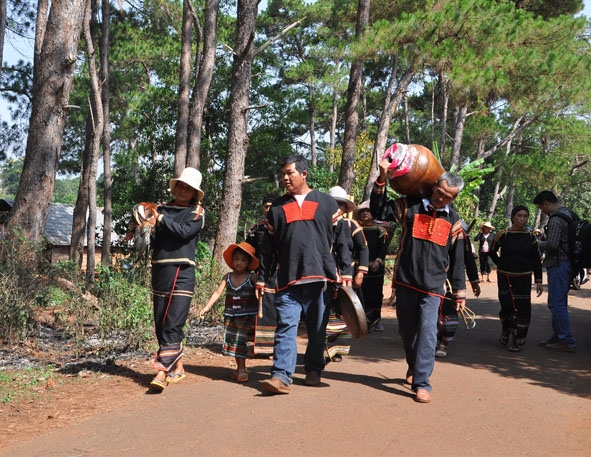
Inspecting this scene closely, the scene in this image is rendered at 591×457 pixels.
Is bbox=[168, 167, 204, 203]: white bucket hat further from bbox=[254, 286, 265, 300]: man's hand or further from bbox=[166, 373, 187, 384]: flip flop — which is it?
bbox=[166, 373, 187, 384]: flip flop

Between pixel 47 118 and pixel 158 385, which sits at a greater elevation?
pixel 47 118

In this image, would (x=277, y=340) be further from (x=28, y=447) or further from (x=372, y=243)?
(x=372, y=243)

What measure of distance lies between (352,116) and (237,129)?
15.1ft

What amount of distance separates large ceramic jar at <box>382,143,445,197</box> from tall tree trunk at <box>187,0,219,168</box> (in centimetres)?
Result: 1066

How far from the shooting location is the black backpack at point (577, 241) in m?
7.82

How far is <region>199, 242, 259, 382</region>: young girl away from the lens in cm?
618

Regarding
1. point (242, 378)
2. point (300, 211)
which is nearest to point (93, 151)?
point (242, 378)

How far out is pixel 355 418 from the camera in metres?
4.77

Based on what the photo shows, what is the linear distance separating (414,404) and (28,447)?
116 inches

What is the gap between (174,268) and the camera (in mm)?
5879

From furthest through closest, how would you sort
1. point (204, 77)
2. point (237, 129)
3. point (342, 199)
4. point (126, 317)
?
point (204, 77) < point (237, 129) < point (342, 199) < point (126, 317)

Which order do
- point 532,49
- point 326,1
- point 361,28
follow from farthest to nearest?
1. point 326,1
2. point 532,49
3. point 361,28

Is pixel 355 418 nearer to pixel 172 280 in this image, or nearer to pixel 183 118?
pixel 172 280

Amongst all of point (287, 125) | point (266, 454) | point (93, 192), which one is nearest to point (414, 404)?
point (266, 454)
